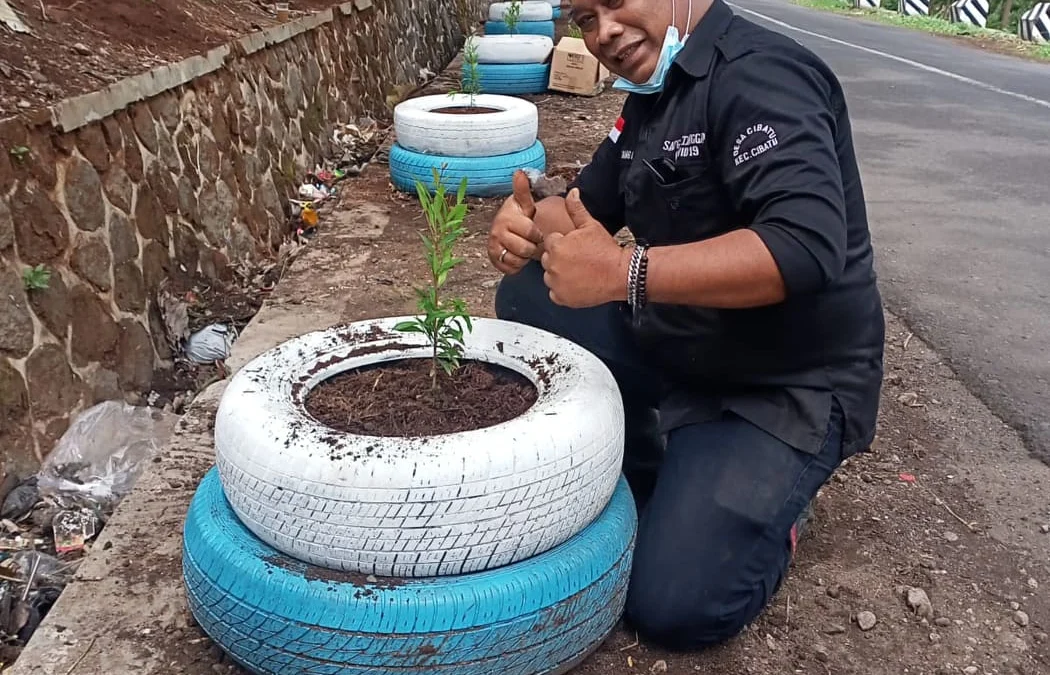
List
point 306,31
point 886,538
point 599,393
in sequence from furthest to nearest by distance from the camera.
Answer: point 306,31, point 886,538, point 599,393

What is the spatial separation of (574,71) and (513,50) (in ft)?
2.05

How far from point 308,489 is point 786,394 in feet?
3.83

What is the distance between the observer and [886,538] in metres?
2.66

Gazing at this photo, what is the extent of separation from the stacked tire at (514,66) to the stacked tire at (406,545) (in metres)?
7.50

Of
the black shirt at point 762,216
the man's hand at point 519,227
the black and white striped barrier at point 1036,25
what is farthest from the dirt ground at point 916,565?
the black and white striped barrier at point 1036,25

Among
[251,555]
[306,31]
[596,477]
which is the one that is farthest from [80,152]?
[306,31]

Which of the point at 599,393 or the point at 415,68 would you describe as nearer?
the point at 599,393

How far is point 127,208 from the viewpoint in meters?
3.63

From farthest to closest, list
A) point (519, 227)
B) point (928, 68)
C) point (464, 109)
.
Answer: point (928, 68)
point (464, 109)
point (519, 227)

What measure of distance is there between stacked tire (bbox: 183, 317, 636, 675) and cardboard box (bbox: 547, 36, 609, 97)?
7.35m

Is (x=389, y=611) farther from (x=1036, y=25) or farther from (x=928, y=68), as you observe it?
(x=1036, y=25)

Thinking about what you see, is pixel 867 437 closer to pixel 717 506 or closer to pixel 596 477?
pixel 717 506

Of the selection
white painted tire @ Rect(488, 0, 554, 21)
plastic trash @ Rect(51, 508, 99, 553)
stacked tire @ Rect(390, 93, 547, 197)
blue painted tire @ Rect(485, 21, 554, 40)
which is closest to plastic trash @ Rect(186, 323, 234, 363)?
plastic trash @ Rect(51, 508, 99, 553)

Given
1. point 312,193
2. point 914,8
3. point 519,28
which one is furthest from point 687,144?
point 914,8
